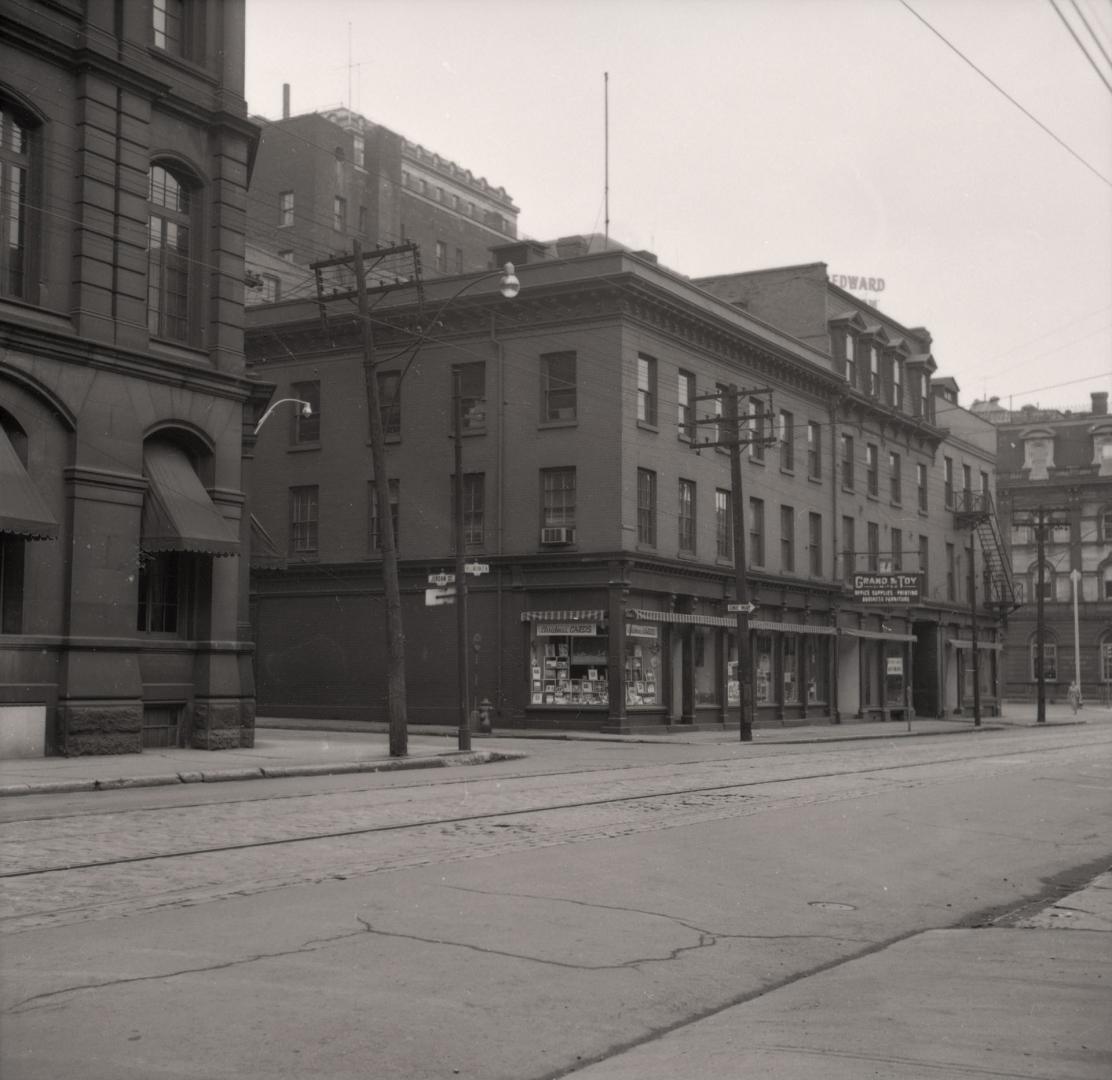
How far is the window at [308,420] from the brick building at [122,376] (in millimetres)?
15491

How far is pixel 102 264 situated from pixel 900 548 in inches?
1499

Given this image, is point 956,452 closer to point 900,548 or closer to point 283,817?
point 900,548

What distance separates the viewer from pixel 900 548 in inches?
2108

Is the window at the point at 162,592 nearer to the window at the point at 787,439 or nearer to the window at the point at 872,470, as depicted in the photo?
the window at the point at 787,439

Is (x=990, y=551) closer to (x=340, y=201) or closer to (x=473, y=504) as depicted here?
(x=473, y=504)

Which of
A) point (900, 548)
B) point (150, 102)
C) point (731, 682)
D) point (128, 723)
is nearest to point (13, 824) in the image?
point (128, 723)

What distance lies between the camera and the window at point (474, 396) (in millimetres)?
37781

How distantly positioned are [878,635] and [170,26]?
33862 mm

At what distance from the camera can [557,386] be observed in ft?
121

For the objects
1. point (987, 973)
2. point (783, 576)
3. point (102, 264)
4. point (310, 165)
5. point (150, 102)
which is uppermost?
point (310, 165)

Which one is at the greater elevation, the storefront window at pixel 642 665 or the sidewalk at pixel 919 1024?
the storefront window at pixel 642 665

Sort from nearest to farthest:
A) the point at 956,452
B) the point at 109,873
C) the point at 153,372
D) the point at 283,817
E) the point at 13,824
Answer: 1. the point at 109,873
2. the point at 13,824
3. the point at 283,817
4. the point at 153,372
5. the point at 956,452

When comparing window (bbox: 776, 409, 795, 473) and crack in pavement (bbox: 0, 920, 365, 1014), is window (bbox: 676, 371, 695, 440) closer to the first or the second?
window (bbox: 776, 409, 795, 473)

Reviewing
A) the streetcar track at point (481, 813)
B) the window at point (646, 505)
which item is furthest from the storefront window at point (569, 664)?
the streetcar track at point (481, 813)
